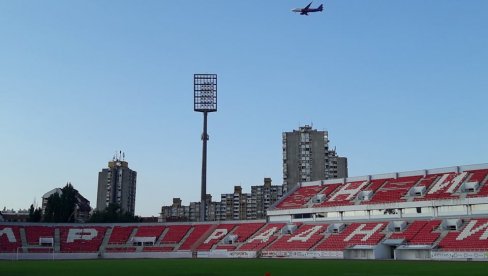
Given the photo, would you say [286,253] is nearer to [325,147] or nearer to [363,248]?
[363,248]

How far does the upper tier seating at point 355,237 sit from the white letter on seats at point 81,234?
46104 mm

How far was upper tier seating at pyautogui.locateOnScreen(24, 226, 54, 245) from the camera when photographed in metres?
93.1

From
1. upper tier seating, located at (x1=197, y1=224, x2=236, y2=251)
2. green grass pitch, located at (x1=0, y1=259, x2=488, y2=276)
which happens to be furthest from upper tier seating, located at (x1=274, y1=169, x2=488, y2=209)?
green grass pitch, located at (x1=0, y1=259, x2=488, y2=276)

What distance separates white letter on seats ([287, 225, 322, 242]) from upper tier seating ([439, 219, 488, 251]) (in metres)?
22.1

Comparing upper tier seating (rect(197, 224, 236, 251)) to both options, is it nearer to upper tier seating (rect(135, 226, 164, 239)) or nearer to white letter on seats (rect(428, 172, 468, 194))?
upper tier seating (rect(135, 226, 164, 239))

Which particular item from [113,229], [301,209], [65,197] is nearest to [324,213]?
[301,209]

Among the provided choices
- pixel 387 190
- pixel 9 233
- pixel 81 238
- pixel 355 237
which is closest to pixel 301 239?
pixel 355 237

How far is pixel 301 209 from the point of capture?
297 ft

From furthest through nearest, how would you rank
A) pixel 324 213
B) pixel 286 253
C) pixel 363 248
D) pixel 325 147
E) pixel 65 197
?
pixel 325 147
pixel 65 197
pixel 324 213
pixel 286 253
pixel 363 248

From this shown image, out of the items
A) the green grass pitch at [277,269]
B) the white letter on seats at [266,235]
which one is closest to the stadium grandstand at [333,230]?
the white letter on seats at [266,235]

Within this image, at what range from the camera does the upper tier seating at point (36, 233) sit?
3666 inches

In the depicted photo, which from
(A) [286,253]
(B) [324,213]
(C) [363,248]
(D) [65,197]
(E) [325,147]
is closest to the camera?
(C) [363,248]

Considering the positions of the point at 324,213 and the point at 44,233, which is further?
the point at 44,233

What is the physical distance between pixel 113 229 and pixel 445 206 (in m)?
63.1
